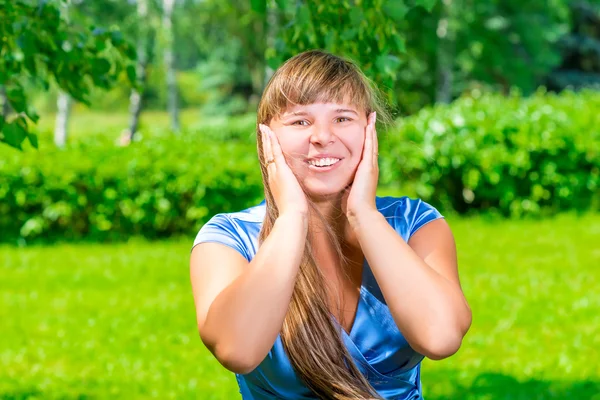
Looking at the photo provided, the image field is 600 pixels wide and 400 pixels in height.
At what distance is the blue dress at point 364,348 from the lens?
199cm

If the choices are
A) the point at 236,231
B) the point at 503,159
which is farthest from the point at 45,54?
the point at 503,159

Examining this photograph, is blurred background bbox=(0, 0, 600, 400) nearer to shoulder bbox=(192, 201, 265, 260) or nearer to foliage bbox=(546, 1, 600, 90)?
shoulder bbox=(192, 201, 265, 260)

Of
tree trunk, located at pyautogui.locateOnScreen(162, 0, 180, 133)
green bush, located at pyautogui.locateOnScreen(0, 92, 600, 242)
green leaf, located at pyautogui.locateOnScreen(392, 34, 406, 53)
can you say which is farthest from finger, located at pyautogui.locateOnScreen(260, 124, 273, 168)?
tree trunk, located at pyautogui.locateOnScreen(162, 0, 180, 133)

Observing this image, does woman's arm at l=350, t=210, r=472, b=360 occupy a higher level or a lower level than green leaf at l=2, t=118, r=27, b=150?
higher

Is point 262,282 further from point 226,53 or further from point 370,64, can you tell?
point 226,53

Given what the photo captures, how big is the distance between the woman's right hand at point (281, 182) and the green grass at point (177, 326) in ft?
9.01

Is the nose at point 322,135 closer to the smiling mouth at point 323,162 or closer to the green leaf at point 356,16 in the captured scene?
the smiling mouth at point 323,162

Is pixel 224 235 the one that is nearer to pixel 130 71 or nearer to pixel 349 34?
pixel 349 34

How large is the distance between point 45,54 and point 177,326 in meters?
2.96

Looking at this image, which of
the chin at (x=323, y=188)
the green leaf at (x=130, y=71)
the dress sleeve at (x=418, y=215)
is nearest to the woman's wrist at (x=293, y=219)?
the chin at (x=323, y=188)

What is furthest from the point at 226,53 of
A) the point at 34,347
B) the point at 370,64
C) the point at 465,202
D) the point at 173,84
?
the point at 370,64

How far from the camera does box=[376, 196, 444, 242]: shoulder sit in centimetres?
212

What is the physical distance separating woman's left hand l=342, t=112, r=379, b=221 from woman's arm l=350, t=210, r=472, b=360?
43 millimetres

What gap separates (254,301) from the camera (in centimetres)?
177
